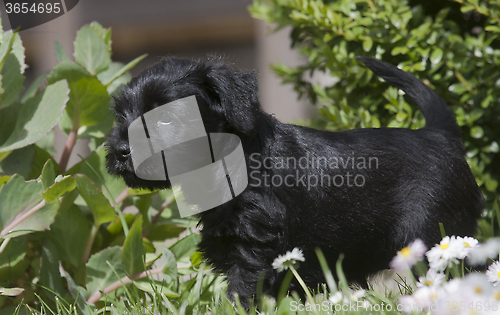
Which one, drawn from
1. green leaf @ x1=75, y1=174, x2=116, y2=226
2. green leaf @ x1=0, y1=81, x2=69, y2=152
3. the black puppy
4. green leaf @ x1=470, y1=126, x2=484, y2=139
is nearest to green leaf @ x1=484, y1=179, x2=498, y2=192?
green leaf @ x1=470, y1=126, x2=484, y2=139

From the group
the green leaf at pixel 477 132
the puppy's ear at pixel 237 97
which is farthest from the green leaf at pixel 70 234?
the green leaf at pixel 477 132

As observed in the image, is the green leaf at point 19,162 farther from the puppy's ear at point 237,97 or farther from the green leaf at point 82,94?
the puppy's ear at point 237,97

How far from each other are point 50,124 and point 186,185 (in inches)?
28.6

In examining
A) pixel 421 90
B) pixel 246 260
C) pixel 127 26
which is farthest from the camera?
pixel 127 26

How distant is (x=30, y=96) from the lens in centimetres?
233

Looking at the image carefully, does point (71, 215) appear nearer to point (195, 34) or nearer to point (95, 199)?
point (95, 199)

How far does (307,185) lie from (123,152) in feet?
2.49

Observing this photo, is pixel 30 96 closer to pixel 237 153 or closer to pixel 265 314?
pixel 237 153

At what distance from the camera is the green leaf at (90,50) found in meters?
2.38

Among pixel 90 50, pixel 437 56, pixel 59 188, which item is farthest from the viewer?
pixel 437 56

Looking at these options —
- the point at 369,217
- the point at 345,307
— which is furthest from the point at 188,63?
the point at 345,307

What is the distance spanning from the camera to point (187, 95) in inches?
68.2

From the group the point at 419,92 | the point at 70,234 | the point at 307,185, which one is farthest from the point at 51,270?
the point at 419,92

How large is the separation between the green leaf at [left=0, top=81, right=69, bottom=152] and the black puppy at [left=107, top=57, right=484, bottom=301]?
0.38 metres
